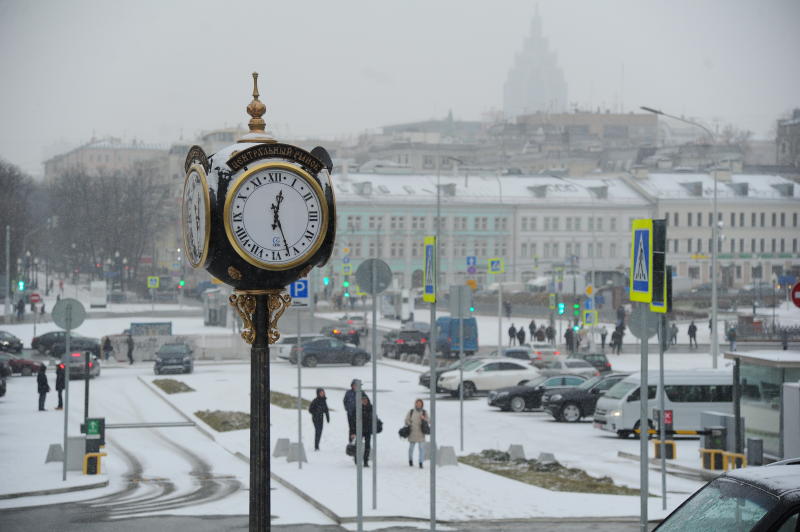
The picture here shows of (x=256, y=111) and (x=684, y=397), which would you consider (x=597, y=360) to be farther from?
(x=256, y=111)

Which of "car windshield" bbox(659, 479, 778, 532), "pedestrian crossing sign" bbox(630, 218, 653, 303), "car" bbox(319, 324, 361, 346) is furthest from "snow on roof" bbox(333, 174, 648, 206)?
"car windshield" bbox(659, 479, 778, 532)

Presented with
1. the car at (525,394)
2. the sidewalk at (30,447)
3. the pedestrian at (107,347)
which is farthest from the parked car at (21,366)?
the car at (525,394)

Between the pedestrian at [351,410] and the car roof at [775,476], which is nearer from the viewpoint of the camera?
the car roof at [775,476]

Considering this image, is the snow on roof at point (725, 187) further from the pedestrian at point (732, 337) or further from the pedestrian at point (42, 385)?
the pedestrian at point (42, 385)

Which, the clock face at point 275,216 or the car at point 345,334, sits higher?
the clock face at point 275,216

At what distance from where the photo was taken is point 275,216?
5746 millimetres

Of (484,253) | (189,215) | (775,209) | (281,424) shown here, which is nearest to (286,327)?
(484,253)

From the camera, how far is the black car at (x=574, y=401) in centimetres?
3120

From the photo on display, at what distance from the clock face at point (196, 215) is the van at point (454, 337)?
4619 centimetres

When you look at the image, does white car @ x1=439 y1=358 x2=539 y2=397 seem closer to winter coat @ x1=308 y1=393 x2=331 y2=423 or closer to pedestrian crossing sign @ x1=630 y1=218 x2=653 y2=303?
winter coat @ x1=308 y1=393 x2=331 y2=423

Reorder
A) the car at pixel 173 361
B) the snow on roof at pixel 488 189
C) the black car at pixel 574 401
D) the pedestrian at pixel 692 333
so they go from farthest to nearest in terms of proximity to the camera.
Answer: the snow on roof at pixel 488 189 → the pedestrian at pixel 692 333 → the car at pixel 173 361 → the black car at pixel 574 401

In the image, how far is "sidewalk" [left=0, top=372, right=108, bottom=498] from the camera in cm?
1941

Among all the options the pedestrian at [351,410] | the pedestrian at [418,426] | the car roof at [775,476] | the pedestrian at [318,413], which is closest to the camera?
the car roof at [775,476]

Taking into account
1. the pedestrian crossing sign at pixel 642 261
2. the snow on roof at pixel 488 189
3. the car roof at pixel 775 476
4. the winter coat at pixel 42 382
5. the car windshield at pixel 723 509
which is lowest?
the winter coat at pixel 42 382
